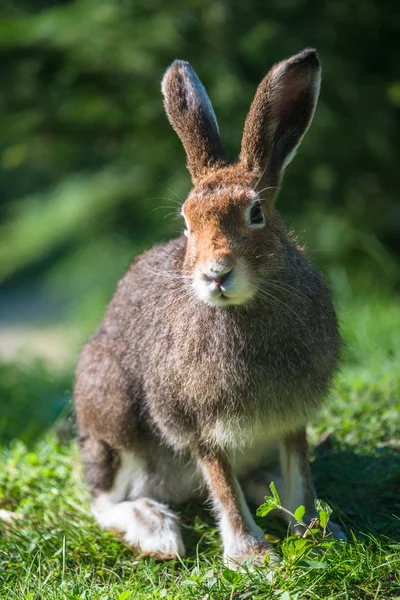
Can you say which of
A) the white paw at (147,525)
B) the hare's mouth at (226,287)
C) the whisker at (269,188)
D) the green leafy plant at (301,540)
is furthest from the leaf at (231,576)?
the whisker at (269,188)

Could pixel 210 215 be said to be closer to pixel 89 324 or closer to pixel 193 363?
pixel 193 363

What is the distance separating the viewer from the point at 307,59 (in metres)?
3.49

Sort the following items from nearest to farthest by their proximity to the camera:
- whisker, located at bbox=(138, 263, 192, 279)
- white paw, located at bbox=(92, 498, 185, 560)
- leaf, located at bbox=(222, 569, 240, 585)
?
leaf, located at bbox=(222, 569, 240, 585), whisker, located at bbox=(138, 263, 192, 279), white paw, located at bbox=(92, 498, 185, 560)

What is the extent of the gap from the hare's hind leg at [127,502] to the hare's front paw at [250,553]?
0.26 meters

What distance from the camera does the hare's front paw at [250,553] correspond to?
348 centimetres

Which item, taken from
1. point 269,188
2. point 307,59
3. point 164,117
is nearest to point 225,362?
point 269,188

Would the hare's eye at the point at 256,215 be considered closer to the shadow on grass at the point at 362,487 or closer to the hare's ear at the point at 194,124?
the hare's ear at the point at 194,124

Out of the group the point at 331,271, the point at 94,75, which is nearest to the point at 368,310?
the point at 331,271

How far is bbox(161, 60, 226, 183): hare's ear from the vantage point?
3607 millimetres

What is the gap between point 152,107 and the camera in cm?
755

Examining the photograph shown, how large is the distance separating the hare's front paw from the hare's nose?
113cm

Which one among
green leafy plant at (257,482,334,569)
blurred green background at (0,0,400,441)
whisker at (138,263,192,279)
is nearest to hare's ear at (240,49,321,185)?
whisker at (138,263,192,279)

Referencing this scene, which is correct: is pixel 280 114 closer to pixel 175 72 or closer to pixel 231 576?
pixel 175 72

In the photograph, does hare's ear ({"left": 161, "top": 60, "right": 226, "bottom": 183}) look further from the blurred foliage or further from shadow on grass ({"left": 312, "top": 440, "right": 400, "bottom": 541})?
the blurred foliage
